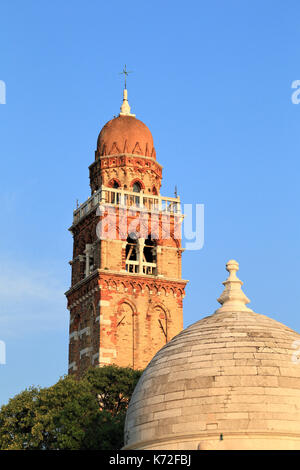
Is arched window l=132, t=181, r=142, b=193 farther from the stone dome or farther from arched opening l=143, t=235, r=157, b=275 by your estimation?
the stone dome

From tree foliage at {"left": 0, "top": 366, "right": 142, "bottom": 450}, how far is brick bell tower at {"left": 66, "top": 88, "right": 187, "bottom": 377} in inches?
386

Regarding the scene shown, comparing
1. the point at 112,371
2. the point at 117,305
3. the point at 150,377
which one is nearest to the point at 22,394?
the point at 112,371

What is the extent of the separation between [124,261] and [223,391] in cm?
3823

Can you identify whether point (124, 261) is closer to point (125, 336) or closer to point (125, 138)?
point (125, 336)

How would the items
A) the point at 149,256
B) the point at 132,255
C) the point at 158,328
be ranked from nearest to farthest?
1. the point at 158,328
2. the point at 132,255
3. the point at 149,256

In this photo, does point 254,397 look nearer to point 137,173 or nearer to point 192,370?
point 192,370

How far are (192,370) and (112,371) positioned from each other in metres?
26.0

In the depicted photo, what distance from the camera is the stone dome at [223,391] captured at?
3256cm

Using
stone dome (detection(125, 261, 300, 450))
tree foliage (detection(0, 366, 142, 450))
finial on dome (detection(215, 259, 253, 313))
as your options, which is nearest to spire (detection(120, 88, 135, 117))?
tree foliage (detection(0, 366, 142, 450))

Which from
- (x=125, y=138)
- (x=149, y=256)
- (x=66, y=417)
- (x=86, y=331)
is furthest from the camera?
(x=125, y=138)

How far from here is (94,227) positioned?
72.8 m

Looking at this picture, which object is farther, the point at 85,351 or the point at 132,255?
the point at 132,255

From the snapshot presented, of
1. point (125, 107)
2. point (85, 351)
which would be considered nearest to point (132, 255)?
point (85, 351)

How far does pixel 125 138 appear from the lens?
3041 inches
